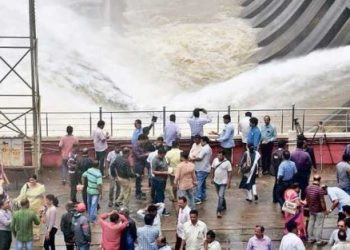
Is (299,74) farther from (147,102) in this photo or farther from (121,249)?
(121,249)

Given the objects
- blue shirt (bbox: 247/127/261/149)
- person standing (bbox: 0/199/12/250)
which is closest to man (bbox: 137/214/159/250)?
person standing (bbox: 0/199/12/250)

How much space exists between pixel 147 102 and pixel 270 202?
1075cm

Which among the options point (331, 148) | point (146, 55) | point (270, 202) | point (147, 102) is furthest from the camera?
point (146, 55)

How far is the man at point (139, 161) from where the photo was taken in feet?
49.6

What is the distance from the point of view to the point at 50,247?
1239 cm

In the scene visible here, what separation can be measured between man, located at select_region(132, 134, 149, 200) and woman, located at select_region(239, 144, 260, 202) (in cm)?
174

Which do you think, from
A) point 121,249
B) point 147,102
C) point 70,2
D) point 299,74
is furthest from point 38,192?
point 70,2

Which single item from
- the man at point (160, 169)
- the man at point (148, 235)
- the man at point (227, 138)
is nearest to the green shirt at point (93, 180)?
the man at point (160, 169)

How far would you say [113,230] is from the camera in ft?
36.2

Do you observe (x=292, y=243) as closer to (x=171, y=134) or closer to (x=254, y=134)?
(x=254, y=134)

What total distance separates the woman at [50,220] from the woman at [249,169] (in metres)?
3.83

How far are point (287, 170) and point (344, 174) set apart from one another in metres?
0.87

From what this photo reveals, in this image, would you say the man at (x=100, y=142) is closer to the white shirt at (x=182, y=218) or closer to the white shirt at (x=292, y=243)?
the white shirt at (x=182, y=218)

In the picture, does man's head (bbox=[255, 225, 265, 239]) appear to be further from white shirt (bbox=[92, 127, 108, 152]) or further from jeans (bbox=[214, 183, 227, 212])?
white shirt (bbox=[92, 127, 108, 152])
